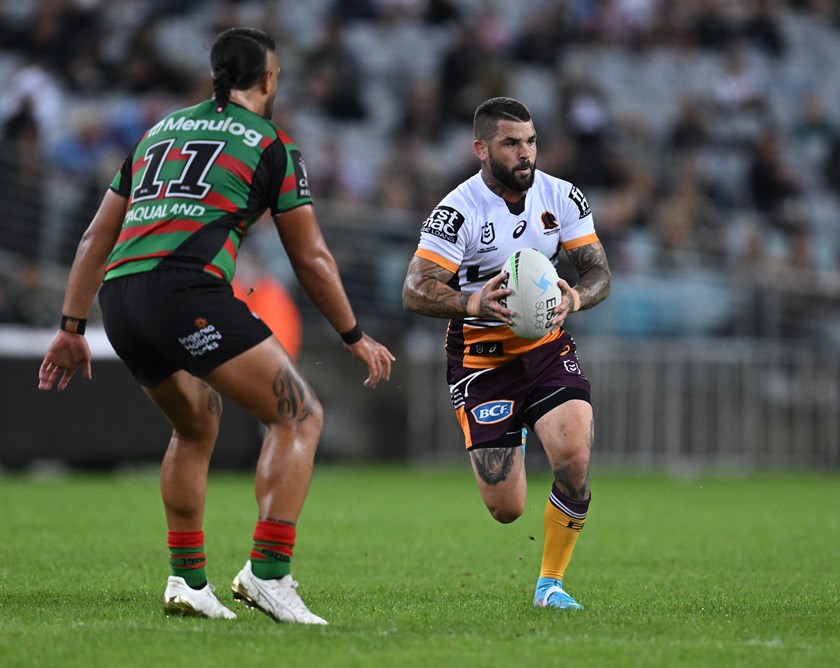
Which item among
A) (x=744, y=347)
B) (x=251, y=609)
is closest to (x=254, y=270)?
(x=744, y=347)

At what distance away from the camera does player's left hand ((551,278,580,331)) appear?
22.8 feet

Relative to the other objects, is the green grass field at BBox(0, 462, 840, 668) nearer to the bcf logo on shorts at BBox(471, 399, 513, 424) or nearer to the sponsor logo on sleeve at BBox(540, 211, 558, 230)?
the bcf logo on shorts at BBox(471, 399, 513, 424)

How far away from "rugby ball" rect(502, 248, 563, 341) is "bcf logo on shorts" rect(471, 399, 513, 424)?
58cm

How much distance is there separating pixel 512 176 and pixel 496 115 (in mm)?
320

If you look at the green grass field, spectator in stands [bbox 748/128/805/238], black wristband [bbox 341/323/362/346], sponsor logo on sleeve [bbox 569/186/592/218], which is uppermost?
spectator in stands [bbox 748/128/805/238]

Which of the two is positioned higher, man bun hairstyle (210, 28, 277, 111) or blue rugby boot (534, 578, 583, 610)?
man bun hairstyle (210, 28, 277, 111)

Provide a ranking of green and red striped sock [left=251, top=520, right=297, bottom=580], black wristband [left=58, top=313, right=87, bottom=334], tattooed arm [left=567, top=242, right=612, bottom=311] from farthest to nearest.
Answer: tattooed arm [left=567, top=242, right=612, bottom=311]
black wristband [left=58, top=313, right=87, bottom=334]
green and red striped sock [left=251, top=520, right=297, bottom=580]

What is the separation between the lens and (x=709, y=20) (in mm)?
24094

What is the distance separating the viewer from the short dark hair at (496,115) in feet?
24.1

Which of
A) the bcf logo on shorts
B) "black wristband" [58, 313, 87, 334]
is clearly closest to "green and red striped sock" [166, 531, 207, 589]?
"black wristband" [58, 313, 87, 334]

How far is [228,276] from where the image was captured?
591cm

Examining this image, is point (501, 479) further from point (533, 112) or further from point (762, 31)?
point (762, 31)

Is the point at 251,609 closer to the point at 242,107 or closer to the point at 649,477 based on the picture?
the point at 242,107

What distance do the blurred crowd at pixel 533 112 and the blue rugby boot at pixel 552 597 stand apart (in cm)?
1068
